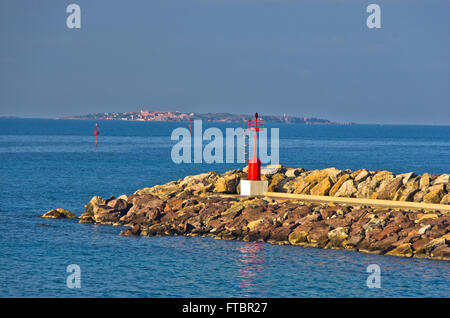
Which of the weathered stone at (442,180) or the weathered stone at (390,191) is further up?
the weathered stone at (442,180)

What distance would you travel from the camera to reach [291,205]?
39.9 m

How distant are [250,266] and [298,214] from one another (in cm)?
629

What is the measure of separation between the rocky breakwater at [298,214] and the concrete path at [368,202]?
2.33ft

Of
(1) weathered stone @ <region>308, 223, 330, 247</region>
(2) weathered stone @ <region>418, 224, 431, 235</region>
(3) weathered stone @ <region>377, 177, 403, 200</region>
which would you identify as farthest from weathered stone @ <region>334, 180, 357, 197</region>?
(2) weathered stone @ <region>418, 224, 431, 235</region>

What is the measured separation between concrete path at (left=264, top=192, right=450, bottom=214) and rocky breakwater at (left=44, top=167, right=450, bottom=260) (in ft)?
2.33

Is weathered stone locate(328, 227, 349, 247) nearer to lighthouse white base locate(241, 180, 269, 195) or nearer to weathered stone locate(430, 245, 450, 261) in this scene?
weathered stone locate(430, 245, 450, 261)

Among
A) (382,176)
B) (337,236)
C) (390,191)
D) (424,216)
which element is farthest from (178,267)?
(382,176)

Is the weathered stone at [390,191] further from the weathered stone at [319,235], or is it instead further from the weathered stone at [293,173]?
the weathered stone at [293,173]

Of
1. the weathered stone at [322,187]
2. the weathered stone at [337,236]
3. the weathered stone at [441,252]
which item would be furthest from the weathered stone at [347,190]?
the weathered stone at [441,252]

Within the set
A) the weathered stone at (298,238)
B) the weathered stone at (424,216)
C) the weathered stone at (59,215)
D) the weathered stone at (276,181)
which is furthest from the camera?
the weathered stone at (59,215)

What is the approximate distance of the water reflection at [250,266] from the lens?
29870mm

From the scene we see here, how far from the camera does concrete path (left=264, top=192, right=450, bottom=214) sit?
1478 inches
